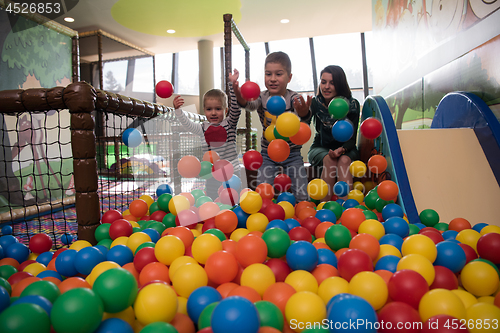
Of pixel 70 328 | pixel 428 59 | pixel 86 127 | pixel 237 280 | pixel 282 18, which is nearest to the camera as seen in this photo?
pixel 70 328

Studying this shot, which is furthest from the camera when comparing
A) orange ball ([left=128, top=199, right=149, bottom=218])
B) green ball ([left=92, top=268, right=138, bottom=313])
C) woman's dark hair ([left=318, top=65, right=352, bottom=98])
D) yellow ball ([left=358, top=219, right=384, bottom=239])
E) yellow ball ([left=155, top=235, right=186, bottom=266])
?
woman's dark hair ([left=318, top=65, right=352, bottom=98])

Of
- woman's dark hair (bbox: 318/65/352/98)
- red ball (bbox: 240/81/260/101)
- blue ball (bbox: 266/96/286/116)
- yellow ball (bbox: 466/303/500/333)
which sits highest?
woman's dark hair (bbox: 318/65/352/98)

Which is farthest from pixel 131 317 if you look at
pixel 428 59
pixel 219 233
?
pixel 428 59

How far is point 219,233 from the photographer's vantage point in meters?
1.22

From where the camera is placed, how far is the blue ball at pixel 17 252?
3.95 ft

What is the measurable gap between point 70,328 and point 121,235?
2.46ft

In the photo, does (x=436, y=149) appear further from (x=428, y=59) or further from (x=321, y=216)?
(x=428, y=59)

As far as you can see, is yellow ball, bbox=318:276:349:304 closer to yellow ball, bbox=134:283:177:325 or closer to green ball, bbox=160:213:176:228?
yellow ball, bbox=134:283:177:325

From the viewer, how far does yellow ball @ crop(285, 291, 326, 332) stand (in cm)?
68

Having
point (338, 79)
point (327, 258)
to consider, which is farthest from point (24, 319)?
point (338, 79)

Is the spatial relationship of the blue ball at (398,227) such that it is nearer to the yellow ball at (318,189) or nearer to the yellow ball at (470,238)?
the yellow ball at (470,238)

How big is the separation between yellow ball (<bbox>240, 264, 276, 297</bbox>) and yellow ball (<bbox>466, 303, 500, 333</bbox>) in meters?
0.48

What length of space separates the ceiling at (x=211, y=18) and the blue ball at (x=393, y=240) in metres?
4.40

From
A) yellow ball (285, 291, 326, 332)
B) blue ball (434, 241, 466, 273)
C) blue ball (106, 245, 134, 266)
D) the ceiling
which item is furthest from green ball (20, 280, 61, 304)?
the ceiling
